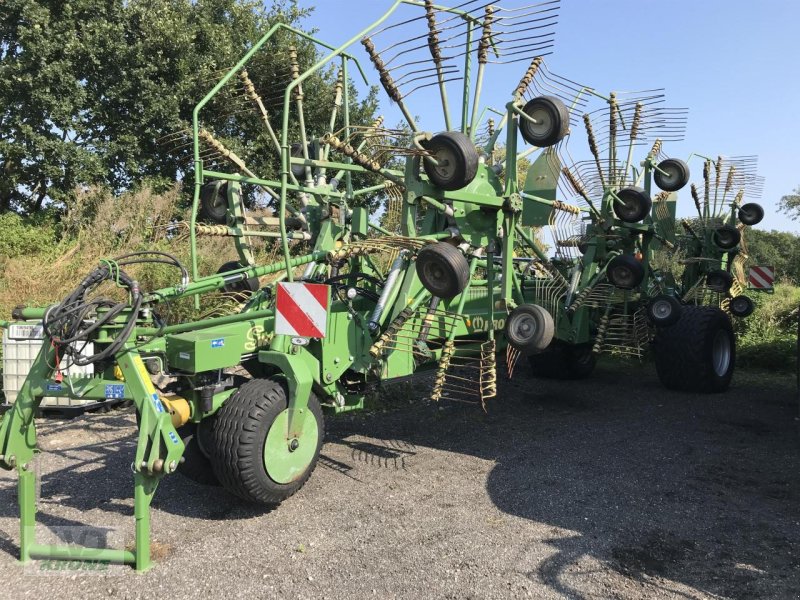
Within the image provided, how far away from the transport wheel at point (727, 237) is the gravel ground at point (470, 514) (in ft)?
11.9

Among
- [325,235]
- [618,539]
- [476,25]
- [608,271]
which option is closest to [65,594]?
[618,539]

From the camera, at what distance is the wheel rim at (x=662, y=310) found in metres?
6.95

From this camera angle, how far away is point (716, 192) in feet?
32.2

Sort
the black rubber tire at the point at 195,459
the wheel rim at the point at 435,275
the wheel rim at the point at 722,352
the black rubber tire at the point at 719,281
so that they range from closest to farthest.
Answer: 1. the black rubber tire at the point at 195,459
2. the wheel rim at the point at 435,275
3. the wheel rim at the point at 722,352
4. the black rubber tire at the point at 719,281

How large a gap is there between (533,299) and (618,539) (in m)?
3.46

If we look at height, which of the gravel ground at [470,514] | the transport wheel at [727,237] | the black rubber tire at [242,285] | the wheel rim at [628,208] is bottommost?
the gravel ground at [470,514]

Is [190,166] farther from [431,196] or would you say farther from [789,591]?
[789,591]

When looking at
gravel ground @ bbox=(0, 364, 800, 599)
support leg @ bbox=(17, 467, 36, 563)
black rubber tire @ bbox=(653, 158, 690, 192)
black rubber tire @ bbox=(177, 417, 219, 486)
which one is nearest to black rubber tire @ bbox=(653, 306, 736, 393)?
gravel ground @ bbox=(0, 364, 800, 599)

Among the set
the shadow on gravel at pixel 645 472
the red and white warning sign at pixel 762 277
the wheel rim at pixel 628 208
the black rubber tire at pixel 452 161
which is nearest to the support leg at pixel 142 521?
the shadow on gravel at pixel 645 472

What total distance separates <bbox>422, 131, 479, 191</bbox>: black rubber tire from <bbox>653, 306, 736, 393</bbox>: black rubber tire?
14.0ft

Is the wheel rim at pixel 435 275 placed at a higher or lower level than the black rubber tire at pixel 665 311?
higher

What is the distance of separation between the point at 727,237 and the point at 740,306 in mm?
1041

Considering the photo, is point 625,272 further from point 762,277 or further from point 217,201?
point 762,277

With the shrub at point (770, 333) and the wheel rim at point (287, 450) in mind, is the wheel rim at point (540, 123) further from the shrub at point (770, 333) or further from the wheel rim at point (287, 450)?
A: the shrub at point (770, 333)
